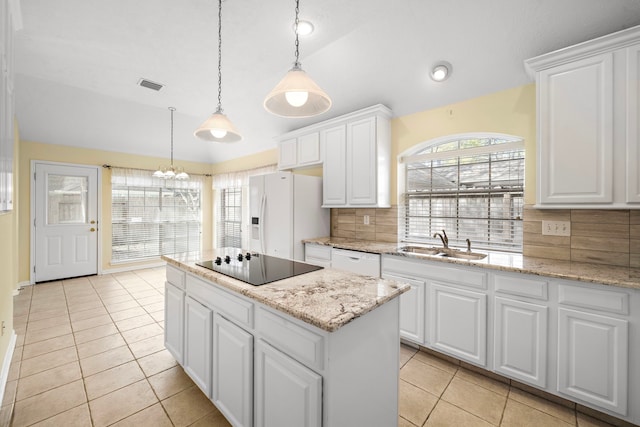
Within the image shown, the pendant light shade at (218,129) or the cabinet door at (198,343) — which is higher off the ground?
the pendant light shade at (218,129)

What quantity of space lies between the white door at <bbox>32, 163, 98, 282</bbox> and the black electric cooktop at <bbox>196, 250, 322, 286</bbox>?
457 centimetres

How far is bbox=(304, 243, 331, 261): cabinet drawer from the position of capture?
323cm

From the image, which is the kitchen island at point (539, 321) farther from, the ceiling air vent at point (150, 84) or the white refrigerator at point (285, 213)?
the ceiling air vent at point (150, 84)

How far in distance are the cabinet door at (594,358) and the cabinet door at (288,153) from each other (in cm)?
330

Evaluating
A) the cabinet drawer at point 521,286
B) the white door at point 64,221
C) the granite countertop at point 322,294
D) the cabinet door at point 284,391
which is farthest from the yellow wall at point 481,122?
the white door at point 64,221

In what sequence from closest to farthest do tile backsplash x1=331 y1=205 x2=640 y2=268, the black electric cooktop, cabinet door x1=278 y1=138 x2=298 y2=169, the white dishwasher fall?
the black electric cooktop → tile backsplash x1=331 y1=205 x2=640 y2=268 → the white dishwasher → cabinet door x1=278 y1=138 x2=298 y2=169

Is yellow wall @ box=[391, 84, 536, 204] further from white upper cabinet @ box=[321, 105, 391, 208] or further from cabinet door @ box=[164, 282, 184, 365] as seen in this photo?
cabinet door @ box=[164, 282, 184, 365]

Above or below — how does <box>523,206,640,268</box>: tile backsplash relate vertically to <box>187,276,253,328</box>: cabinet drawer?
above

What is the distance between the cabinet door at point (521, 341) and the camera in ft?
6.12

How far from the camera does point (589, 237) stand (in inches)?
83.8

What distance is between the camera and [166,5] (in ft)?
6.92

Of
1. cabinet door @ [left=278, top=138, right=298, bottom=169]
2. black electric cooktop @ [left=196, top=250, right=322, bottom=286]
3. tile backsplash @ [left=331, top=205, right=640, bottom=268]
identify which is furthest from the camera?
cabinet door @ [left=278, top=138, right=298, bottom=169]

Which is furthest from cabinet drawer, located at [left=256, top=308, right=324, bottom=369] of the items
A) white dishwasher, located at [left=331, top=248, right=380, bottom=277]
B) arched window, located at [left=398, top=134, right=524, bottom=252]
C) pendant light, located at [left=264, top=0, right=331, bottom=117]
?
arched window, located at [left=398, top=134, right=524, bottom=252]

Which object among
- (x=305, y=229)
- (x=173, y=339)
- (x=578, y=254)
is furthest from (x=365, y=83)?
(x=173, y=339)
